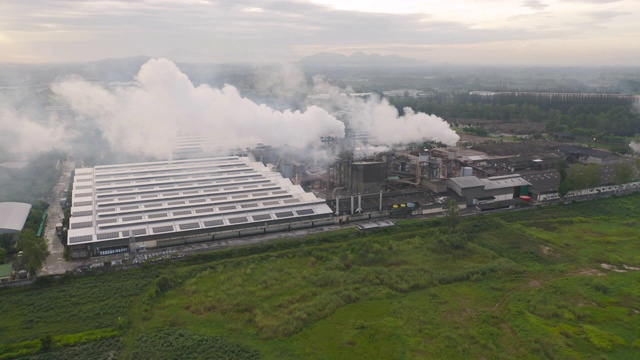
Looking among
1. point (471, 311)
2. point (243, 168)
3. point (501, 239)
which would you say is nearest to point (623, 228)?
point (501, 239)

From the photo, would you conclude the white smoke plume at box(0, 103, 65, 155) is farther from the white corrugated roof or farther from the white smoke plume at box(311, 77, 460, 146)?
the white smoke plume at box(311, 77, 460, 146)

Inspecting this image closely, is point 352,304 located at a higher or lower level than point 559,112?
lower

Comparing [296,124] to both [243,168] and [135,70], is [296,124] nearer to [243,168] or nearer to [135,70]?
[243,168]

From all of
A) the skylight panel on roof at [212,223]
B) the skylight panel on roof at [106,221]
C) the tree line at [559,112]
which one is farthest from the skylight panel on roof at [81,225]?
the tree line at [559,112]

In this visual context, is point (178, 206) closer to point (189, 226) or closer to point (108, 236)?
point (189, 226)

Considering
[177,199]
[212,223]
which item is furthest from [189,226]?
[177,199]

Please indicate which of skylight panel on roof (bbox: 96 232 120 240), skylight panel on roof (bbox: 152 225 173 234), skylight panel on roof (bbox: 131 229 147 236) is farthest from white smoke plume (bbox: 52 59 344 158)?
skylight panel on roof (bbox: 96 232 120 240)
